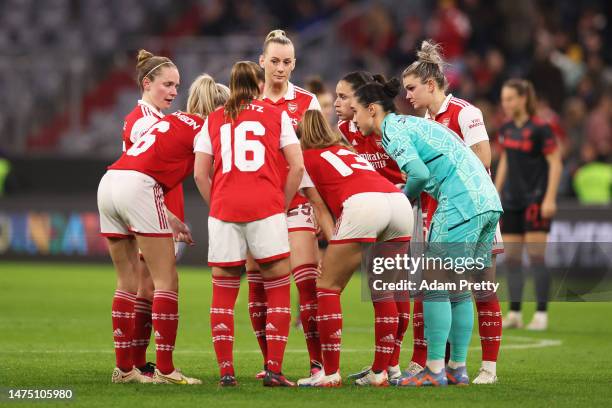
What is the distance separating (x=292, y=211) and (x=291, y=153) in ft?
2.42

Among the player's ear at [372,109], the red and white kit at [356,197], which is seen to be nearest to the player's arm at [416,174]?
the red and white kit at [356,197]

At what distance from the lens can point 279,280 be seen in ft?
24.3

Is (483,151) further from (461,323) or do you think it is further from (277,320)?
(277,320)

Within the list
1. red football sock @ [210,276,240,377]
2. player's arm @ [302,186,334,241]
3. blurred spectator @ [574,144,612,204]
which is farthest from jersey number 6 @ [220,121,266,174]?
blurred spectator @ [574,144,612,204]

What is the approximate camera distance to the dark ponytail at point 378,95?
7758 mm

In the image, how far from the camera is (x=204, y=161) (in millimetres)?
7402

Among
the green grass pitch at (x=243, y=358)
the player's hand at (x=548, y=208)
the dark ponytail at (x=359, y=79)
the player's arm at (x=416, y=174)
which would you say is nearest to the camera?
the green grass pitch at (x=243, y=358)

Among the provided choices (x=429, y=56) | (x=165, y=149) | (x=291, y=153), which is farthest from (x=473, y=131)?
(x=165, y=149)

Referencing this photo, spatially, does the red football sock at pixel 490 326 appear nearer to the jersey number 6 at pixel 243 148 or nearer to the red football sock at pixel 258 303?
the red football sock at pixel 258 303

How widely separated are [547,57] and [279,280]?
1269 centimetres

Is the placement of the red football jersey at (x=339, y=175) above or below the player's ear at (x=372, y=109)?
below

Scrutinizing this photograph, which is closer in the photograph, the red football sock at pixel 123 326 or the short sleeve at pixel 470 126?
the red football sock at pixel 123 326

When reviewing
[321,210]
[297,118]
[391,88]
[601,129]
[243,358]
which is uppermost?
[601,129]

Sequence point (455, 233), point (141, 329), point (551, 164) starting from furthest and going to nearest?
point (551, 164), point (141, 329), point (455, 233)
